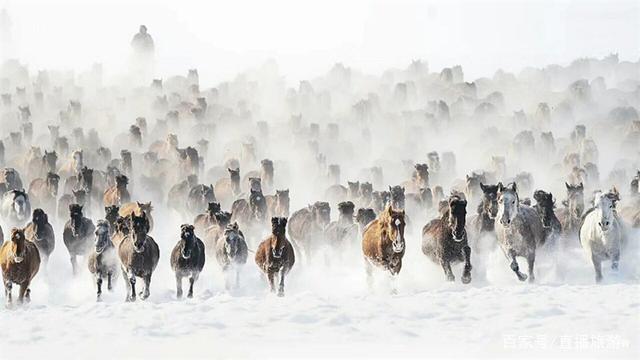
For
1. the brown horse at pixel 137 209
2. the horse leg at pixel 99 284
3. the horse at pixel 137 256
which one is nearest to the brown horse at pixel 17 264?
the horse leg at pixel 99 284

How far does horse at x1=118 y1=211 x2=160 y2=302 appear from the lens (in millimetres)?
20172

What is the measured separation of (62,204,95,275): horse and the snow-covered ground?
3.15 meters

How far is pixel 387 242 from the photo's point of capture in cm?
1953

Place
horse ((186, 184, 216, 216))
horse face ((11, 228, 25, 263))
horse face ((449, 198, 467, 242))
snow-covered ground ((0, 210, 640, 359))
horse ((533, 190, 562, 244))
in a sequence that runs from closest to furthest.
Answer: snow-covered ground ((0, 210, 640, 359)), horse face ((11, 228, 25, 263)), horse face ((449, 198, 467, 242)), horse ((533, 190, 562, 244)), horse ((186, 184, 216, 216))

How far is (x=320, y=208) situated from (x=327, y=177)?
1765cm

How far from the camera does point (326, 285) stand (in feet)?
75.0

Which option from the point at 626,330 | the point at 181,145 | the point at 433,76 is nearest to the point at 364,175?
the point at 181,145

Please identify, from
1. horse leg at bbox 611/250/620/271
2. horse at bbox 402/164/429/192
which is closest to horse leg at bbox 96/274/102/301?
horse leg at bbox 611/250/620/271

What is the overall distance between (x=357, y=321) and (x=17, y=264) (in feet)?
28.9

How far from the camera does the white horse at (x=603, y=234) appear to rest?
819 inches

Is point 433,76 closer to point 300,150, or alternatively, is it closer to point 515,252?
point 300,150

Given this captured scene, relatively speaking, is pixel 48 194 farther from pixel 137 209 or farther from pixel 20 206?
pixel 137 209

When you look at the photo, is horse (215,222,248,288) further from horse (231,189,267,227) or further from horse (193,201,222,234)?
horse (231,189,267,227)

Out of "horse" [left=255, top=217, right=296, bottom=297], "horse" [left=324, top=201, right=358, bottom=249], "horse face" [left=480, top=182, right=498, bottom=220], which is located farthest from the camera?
"horse" [left=324, top=201, right=358, bottom=249]
